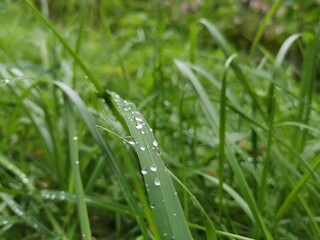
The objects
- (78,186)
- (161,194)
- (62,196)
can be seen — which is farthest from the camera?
(62,196)

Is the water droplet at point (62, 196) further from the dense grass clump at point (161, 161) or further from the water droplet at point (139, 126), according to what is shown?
the water droplet at point (139, 126)

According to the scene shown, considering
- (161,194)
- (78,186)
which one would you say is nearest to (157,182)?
(161,194)

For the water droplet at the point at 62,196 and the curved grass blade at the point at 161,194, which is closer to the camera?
the curved grass blade at the point at 161,194

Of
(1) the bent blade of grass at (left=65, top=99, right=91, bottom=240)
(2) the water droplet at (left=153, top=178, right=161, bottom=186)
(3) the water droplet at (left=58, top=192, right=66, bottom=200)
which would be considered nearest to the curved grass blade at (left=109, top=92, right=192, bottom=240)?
(2) the water droplet at (left=153, top=178, right=161, bottom=186)

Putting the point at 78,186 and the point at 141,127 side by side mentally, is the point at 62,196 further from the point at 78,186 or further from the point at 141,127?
the point at 141,127

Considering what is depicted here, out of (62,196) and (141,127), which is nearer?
(141,127)

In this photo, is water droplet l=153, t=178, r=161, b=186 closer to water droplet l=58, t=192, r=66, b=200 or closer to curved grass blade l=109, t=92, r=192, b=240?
curved grass blade l=109, t=92, r=192, b=240

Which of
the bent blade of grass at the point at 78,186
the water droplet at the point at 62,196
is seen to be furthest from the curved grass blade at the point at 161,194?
the water droplet at the point at 62,196

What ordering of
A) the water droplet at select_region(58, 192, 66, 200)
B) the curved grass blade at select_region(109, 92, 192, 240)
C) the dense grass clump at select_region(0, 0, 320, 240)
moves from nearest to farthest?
1. the curved grass blade at select_region(109, 92, 192, 240)
2. the dense grass clump at select_region(0, 0, 320, 240)
3. the water droplet at select_region(58, 192, 66, 200)

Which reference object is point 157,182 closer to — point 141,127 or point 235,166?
point 141,127

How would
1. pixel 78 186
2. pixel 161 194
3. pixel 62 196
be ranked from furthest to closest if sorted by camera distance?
pixel 62 196, pixel 78 186, pixel 161 194

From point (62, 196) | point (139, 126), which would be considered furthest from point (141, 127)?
point (62, 196)

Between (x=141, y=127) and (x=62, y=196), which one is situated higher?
(x=141, y=127)
